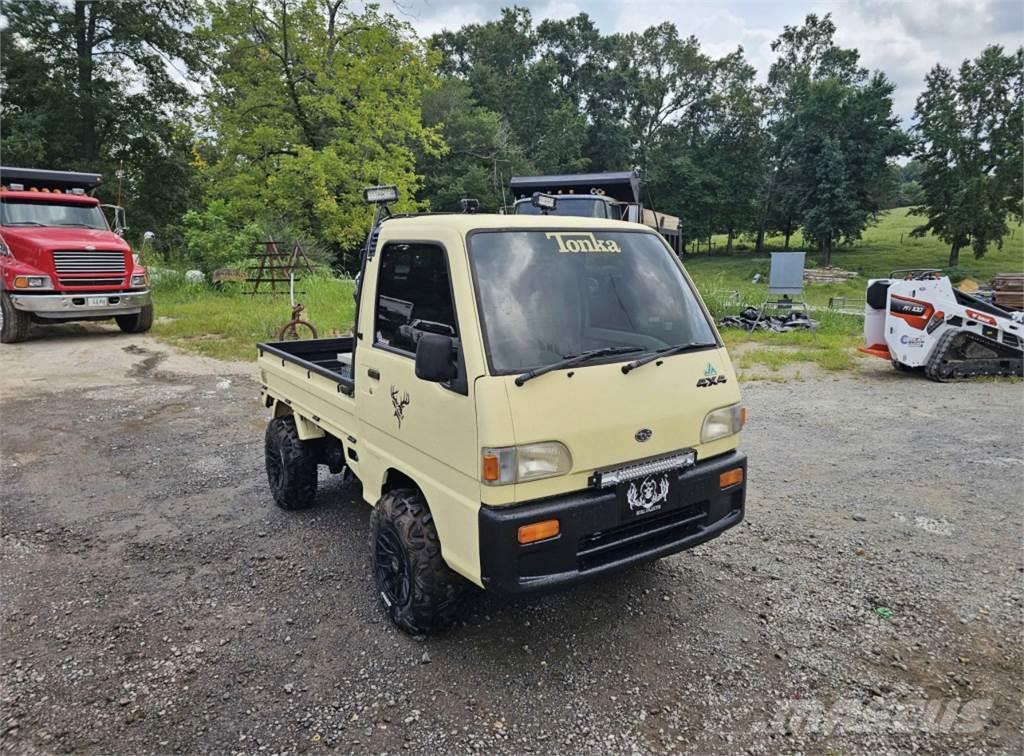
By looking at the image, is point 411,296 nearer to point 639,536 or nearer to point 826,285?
point 639,536

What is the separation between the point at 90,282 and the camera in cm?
1138

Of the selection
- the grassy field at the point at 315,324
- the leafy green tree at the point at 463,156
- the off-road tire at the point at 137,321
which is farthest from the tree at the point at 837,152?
the off-road tire at the point at 137,321

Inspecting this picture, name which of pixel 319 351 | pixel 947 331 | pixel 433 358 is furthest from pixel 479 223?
pixel 947 331

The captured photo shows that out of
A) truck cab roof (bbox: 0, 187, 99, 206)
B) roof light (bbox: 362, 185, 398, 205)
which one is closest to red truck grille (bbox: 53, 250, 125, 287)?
truck cab roof (bbox: 0, 187, 99, 206)

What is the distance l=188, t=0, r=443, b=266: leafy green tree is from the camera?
20344 millimetres

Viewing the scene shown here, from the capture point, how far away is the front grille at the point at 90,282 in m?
11.1

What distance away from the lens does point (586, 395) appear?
2.75 meters

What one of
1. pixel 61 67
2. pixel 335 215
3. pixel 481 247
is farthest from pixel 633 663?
pixel 61 67

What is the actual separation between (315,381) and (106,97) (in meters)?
28.2

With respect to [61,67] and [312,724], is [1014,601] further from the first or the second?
[61,67]

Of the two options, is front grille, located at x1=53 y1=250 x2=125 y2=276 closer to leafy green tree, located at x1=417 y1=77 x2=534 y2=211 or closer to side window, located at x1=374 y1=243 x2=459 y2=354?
side window, located at x1=374 y1=243 x2=459 y2=354

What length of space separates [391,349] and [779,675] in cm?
240

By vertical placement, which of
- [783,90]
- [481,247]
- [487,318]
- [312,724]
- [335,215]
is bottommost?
[312,724]

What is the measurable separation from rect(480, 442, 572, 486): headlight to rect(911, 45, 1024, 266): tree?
40870 millimetres
